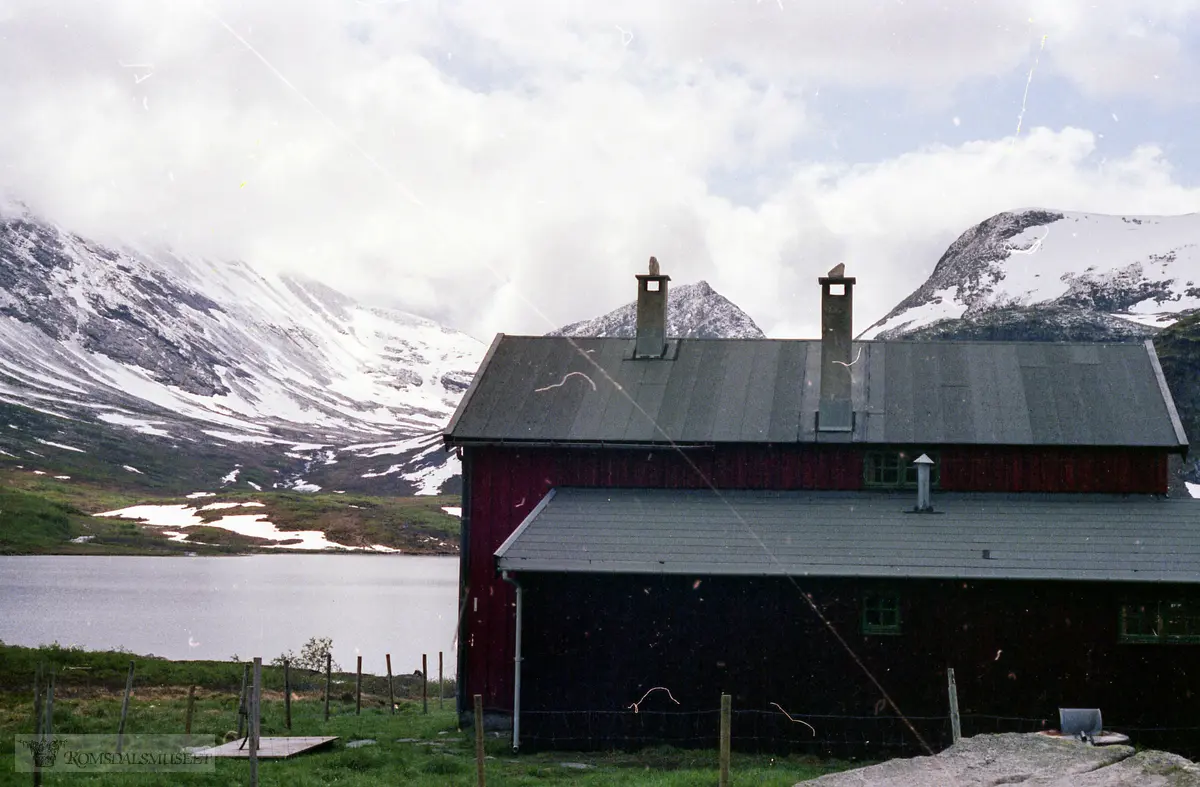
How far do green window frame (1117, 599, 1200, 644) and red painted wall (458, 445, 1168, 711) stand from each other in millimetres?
4153

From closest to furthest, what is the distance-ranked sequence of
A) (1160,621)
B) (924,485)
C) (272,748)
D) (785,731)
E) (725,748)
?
(725,748)
(272,748)
(1160,621)
(785,731)
(924,485)

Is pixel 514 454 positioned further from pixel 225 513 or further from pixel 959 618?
→ pixel 225 513

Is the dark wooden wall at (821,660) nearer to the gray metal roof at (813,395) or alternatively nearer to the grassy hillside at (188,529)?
the gray metal roof at (813,395)

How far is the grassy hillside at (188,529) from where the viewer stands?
470ft

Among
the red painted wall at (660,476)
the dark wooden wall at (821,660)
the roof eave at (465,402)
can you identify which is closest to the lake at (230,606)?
the roof eave at (465,402)

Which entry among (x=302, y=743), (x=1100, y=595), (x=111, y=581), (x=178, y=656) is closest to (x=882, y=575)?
(x=1100, y=595)

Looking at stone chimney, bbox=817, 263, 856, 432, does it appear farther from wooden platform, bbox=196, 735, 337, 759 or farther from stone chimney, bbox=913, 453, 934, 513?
wooden platform, bbox=196, 735, 337, 759

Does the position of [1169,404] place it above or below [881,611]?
above

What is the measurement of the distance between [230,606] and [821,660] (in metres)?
66.0

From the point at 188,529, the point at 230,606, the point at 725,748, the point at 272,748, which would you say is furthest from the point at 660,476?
the point at 188,529

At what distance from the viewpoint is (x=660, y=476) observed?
30.0 meters

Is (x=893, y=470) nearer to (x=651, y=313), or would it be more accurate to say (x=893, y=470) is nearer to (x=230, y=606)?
(x=651, y=313)

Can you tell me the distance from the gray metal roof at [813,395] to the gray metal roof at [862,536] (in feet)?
4.64

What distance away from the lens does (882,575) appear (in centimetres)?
2488
